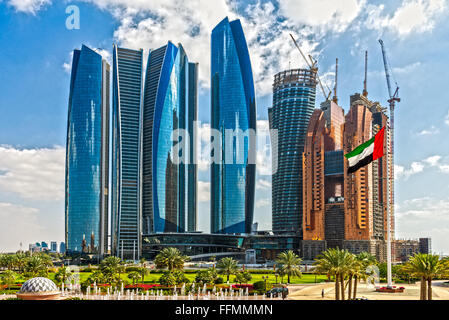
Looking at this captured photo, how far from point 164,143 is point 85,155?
2535 cm

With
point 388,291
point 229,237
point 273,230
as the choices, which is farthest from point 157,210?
point 388,291

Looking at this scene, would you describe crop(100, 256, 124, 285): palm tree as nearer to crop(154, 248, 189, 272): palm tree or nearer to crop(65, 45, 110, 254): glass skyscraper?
crop(154, 248, 189, 272): palm tree

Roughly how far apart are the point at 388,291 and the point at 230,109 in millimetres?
106918

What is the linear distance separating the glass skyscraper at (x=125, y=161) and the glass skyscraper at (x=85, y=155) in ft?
15.2

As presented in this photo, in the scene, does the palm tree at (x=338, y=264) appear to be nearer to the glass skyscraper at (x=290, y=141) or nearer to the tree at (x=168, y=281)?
the tree at (x=168, y=281)

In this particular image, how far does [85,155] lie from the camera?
13588cm

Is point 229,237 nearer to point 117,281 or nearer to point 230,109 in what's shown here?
point 230,109

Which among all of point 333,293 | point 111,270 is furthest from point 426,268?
point 111,270

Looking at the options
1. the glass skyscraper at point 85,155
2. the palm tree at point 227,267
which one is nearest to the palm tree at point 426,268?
the palm tree at point 227,267

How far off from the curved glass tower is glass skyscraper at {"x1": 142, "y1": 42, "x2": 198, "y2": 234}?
11.7 meters

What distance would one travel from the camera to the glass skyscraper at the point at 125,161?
458ft

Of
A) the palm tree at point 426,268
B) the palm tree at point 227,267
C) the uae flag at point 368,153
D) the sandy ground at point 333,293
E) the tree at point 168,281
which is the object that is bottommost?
the sandy ground at point 333,293

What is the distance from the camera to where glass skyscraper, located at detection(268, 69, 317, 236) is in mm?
137875

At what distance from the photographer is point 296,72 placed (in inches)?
5595
